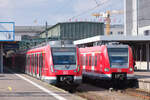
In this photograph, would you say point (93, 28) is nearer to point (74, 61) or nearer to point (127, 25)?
point (127, 25)

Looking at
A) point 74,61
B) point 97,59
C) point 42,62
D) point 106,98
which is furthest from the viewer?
point 97,59

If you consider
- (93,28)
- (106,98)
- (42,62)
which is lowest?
(106,98)

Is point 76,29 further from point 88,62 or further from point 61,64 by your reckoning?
point 61,64

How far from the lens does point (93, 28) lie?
222 ft

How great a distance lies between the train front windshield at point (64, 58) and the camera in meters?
18.1

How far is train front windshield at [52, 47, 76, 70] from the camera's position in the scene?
1809 centimetres

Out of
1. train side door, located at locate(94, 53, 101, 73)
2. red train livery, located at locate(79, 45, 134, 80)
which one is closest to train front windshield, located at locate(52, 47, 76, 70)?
red train livery, located at locate(79, 45, 134, 80)

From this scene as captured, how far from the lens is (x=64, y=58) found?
1836cm

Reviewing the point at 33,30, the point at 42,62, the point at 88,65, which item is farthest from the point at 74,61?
the point at 33,30

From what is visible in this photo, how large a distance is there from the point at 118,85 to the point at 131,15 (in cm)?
4762

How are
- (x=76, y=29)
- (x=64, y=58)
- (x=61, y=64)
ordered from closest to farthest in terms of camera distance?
(x=61, y=64)
(x=64, y=58)
(x=76, y=29)

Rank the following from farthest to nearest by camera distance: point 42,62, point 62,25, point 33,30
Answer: point 33,30, point 62,25, point 42,62

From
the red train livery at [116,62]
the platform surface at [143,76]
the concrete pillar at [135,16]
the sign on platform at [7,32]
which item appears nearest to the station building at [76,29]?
the concrete pillar at [135,16]

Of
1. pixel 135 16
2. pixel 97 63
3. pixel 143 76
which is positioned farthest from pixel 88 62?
pixel 135 16
